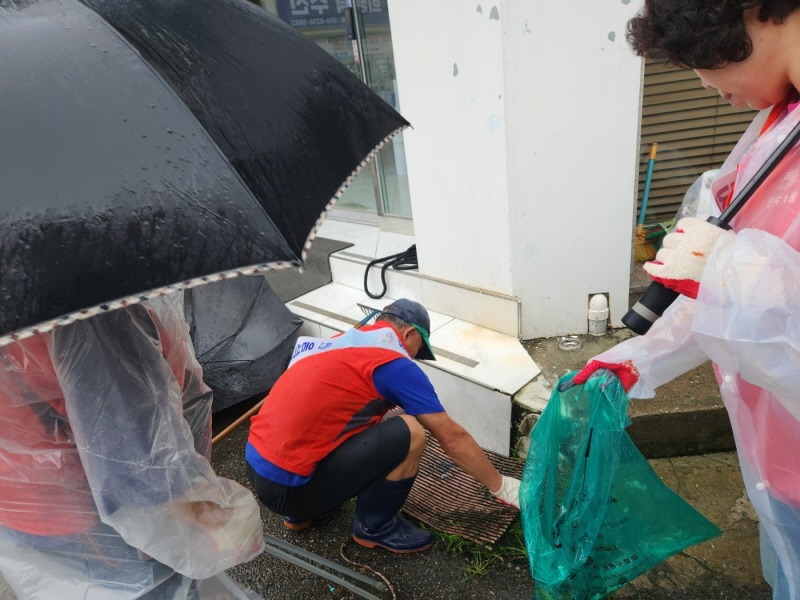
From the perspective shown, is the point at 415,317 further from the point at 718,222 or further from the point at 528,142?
the point at 718,222

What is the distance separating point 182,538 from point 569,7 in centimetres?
258

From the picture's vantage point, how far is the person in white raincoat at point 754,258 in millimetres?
990

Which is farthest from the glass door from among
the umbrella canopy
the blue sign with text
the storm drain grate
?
the umbrella canopy

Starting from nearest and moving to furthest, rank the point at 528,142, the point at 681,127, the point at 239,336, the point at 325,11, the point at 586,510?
1. the point at 586,510
2. the point at 528,142
3. the point at 239,336
4. the point at 681,127
5. the point at 325,11

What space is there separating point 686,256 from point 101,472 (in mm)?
1338

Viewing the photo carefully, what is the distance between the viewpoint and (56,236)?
88 centimetres

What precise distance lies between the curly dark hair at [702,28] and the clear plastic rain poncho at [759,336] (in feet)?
0.64

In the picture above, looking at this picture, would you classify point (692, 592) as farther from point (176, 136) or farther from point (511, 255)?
point (176, 136)

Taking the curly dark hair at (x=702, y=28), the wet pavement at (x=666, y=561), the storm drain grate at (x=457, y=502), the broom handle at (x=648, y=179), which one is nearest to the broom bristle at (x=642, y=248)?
the broom handle at (x=648, y=179)

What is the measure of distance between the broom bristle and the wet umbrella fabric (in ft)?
7.35

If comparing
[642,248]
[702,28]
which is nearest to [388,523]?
[702,28]

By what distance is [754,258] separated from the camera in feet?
3.28

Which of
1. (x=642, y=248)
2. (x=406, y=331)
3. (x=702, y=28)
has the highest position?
(x=702, y=28)

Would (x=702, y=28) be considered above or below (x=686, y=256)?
above
